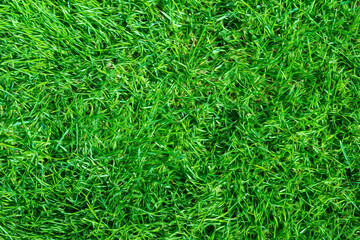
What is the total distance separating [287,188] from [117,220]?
1.13 m

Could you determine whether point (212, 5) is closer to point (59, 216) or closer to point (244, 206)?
point (244, 206)

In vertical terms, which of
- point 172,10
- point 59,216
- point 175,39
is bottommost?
point 59,216

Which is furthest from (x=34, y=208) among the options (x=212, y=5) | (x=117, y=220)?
(x=212, y=5)

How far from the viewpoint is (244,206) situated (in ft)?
7.20

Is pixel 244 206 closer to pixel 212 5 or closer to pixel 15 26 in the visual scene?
pixel 212 5

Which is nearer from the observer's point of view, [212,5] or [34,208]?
[34,208]

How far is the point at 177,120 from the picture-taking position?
2.21 metres

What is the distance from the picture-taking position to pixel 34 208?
7.08 feet

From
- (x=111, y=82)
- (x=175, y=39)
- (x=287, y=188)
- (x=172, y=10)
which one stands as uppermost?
(x=172, y=10)

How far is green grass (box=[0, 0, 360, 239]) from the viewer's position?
7.06 feet

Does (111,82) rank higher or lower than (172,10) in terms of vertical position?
lower

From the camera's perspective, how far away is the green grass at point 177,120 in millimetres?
2150

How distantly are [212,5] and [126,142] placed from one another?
1.11 metres

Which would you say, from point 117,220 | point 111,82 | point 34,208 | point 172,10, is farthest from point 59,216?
point 172,10
